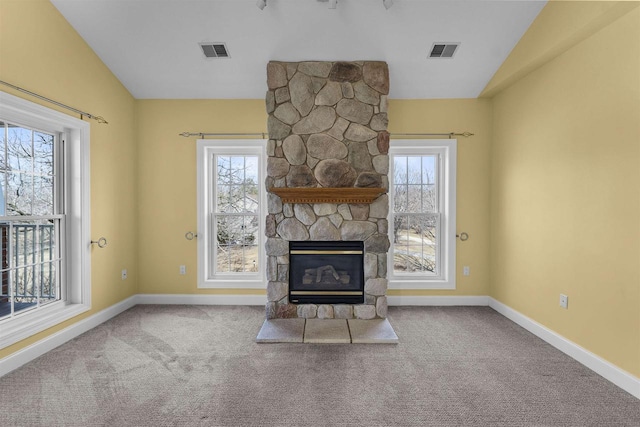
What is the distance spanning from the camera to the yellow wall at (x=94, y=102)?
8.55 ft

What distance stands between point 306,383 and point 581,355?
7.36 ft

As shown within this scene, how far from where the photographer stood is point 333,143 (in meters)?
3.51

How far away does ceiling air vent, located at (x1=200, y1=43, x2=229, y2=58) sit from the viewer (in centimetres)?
338

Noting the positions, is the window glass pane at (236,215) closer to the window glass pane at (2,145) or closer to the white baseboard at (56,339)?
the white baseboard at (56,339)

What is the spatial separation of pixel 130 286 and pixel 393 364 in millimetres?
3323

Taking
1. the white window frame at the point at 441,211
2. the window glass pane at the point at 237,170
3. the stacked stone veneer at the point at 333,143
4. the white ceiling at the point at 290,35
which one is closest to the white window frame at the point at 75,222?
the white ceiling at the point at 290,35

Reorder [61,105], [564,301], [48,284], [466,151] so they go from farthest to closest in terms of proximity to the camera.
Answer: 1. [466,151]
2. [48,284]
3. [61,105]
4. [564,301]

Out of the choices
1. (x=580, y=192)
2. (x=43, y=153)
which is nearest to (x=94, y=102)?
(x=43, y=153)

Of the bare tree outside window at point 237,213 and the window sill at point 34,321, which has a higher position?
the bare tree outside window at point 237,213

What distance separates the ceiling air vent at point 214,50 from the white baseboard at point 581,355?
165 inches

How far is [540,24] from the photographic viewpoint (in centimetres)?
297

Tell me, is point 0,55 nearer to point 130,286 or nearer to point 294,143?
point 294,143

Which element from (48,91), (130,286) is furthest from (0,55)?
(130,286)

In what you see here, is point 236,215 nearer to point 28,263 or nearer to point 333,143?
point 333,143
